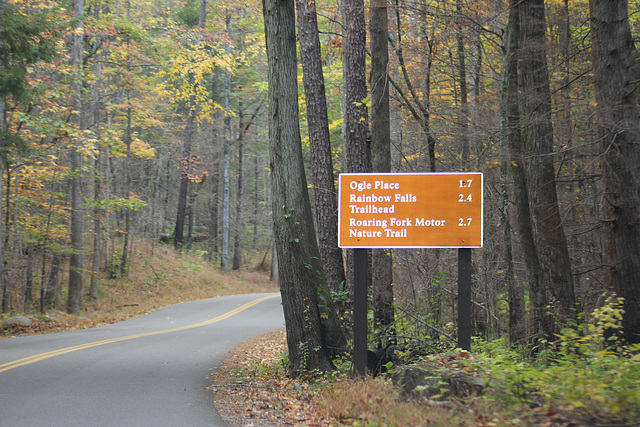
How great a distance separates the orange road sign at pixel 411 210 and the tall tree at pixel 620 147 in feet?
6.66

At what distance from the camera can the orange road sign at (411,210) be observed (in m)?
7.40

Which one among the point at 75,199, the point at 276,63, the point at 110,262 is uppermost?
the point at 276,63

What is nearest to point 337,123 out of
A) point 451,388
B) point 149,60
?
point 149,60

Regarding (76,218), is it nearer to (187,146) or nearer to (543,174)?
(187,146)

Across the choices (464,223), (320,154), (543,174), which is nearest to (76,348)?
(320,154)

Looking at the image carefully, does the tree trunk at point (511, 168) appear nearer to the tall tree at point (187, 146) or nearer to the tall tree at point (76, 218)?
the tall tree at point (76, 218)

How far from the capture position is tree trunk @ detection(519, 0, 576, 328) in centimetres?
920

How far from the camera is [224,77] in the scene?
36406 millimetres

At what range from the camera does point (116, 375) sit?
9250mm

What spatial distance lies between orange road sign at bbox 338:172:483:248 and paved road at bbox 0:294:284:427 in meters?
3.32

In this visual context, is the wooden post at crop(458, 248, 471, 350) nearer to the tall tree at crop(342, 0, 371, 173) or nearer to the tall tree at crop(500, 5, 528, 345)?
the tall tree at crop(500, 5, 528, 345)

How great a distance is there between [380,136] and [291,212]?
102 inches

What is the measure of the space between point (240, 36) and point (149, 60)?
882 centimetres

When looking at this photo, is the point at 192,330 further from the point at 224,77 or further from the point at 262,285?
the point at 224,77
